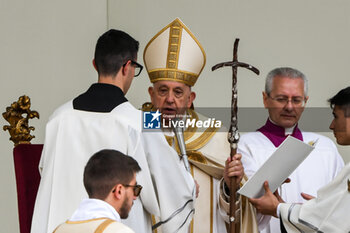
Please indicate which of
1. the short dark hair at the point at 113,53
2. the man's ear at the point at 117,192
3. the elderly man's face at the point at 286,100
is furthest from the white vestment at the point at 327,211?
the man's ear at the point at 117,192

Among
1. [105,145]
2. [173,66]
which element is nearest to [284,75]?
[173,66]

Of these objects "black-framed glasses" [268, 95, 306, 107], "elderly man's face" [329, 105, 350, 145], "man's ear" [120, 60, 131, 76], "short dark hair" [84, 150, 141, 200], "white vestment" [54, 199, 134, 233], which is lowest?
"white vestment" [54, 199, 134, 233]

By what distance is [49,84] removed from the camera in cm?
733

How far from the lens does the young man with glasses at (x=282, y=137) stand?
17.3 ft

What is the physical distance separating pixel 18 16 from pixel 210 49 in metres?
1.72

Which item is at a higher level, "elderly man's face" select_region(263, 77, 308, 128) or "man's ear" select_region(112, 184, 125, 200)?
"elderly man's face" select_region(263, 77, 308, 128)

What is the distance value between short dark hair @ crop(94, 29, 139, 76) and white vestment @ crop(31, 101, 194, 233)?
0.21 meters

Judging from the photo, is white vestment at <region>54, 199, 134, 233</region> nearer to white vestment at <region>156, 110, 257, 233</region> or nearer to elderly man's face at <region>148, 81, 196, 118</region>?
elderly man's face at <region>148, 81, 196, 118</region>

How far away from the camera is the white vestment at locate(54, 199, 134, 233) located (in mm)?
3264

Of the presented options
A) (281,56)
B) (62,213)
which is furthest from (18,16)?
(62,213)

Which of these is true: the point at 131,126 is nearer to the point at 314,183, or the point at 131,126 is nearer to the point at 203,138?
the point at 203,138

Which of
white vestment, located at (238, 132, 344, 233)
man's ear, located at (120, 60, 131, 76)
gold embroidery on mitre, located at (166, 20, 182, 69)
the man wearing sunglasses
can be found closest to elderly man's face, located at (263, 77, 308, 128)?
white vestment, located at (238, 132, 344, 233)

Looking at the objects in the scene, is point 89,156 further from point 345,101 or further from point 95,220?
point 345,101

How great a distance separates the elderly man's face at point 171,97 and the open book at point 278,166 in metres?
0.70
